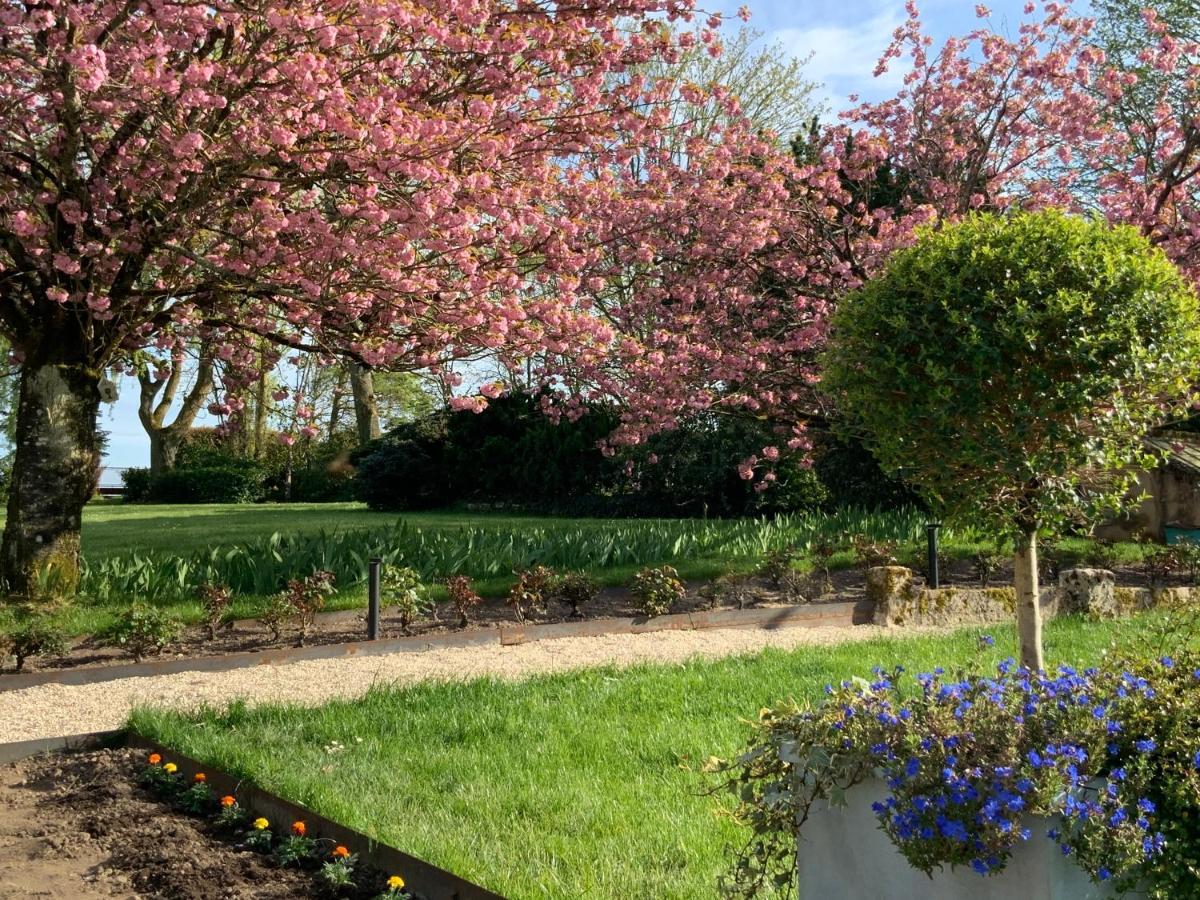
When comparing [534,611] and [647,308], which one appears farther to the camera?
[647,308]

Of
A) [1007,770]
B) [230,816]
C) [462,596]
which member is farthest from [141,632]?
[1007,770]

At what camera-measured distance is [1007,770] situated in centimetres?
254

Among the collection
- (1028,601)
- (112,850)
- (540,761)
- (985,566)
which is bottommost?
(112,850)

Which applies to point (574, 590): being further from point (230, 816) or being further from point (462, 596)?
point (230, 816)

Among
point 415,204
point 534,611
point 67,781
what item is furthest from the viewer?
point 534,611

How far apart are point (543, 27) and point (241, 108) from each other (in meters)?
2.58

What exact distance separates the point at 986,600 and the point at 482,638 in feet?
16.3

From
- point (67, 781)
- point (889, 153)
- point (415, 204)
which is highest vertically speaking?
point (889, 153)

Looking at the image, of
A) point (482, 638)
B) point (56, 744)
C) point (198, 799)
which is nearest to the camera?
point (198, 799)

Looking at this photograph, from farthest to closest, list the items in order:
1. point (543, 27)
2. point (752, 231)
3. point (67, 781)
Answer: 1. point (752, 231)
2. point (543, 27)
3. point (67, 781)

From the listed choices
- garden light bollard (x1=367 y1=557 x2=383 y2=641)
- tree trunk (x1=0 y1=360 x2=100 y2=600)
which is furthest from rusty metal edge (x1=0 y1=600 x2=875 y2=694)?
tree trunk (x1=0 y1=360 x2=100 y2=600)

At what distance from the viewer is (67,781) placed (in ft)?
16.1

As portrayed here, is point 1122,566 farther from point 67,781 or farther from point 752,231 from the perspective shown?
point 67,781

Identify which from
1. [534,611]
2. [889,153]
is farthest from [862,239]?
[534,611]
